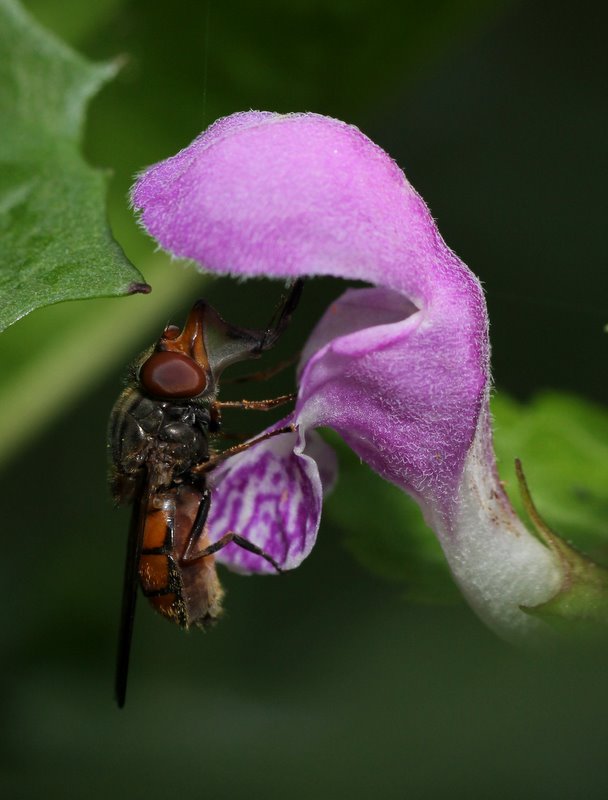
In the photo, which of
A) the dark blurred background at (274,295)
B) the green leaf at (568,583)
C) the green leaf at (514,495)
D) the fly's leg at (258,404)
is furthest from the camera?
the dark blurred background at (274,295)

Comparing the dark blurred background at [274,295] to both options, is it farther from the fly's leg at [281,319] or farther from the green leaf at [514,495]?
the fly's leg at [281,319]

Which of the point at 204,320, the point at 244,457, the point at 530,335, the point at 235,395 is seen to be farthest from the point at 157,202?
the point at 530,335

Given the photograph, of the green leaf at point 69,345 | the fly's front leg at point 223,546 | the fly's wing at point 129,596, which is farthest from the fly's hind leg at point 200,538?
the green leaf at point 69,345

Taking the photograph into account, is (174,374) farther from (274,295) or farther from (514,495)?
(274,295)

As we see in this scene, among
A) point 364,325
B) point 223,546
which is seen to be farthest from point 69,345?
point 364,325

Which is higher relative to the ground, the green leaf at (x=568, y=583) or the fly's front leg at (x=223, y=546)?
the green leaf at (x=568, y=583)

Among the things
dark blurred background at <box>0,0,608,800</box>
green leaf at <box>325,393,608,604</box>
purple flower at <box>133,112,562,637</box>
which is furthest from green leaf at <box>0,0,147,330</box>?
green leaf at <box>325,393,608,604</box>

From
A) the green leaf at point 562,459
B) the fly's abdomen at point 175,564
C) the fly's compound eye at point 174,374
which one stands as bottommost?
the fly's abdomen at point 175,564
